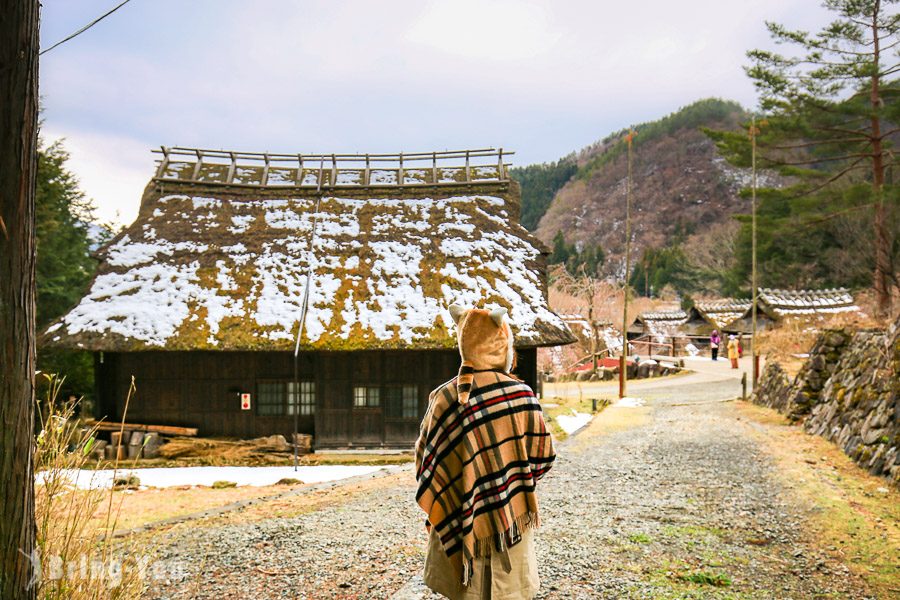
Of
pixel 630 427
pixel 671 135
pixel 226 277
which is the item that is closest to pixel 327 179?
pixel 226 277

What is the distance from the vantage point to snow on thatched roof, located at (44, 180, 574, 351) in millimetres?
13672

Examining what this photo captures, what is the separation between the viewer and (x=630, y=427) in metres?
14.3

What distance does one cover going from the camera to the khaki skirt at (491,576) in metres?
3.50

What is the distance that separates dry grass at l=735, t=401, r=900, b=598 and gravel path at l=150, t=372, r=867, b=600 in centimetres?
21

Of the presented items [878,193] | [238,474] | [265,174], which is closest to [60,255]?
[265,174]

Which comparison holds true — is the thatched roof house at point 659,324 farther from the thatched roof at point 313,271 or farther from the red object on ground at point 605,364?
the thatched roof at point 313,271

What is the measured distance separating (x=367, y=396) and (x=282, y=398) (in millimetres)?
2051

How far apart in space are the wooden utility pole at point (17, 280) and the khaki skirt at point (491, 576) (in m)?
2.07

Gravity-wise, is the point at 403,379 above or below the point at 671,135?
below

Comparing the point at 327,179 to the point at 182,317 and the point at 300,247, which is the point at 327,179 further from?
the point at 182,317

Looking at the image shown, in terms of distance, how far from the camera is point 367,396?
14562 millimetres

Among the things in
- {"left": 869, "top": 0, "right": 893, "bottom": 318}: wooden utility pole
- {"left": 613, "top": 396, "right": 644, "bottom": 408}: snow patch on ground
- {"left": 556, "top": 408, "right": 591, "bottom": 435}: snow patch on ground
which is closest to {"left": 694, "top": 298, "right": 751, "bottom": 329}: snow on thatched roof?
{"left": 869, "top": 0, "right": 893, "bottom": 318}: wooden utility pole

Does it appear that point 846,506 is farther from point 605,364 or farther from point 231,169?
point 605,364

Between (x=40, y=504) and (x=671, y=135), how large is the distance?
94661mm
